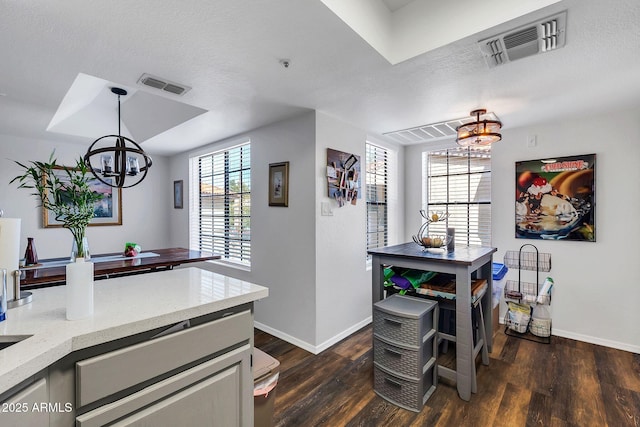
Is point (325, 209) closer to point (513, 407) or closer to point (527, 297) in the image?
point (513, 407)

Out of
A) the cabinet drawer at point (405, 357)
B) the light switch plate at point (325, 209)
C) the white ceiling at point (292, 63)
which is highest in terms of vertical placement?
the white ceiling at point (292, 63)

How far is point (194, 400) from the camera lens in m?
1.19

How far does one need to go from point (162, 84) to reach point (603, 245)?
4375 mm

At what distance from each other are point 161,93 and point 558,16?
→ 2.70 metres

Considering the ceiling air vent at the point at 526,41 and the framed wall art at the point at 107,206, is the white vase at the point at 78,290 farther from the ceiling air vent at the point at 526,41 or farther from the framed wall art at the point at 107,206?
the framed wall art at the point at 107,206

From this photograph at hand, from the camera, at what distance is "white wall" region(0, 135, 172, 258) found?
3.83m

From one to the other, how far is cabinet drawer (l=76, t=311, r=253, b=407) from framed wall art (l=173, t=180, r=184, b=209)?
161 inches

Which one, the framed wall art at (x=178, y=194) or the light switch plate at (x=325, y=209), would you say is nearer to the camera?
the light switch plate at (x=325, y=209)

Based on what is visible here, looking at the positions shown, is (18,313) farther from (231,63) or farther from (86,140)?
(86,140)

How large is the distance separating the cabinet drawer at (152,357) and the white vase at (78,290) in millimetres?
199

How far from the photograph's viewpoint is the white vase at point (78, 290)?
3.45 feet

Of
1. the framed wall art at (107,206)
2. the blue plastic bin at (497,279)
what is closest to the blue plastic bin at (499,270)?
the blue plastic bin at (497,279)

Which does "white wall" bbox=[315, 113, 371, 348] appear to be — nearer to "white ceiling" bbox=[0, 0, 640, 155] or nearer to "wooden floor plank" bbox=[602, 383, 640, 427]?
"white ceiling" bbox=[0, 0, 640, 155]

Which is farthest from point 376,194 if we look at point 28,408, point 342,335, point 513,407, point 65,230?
point 65,230
